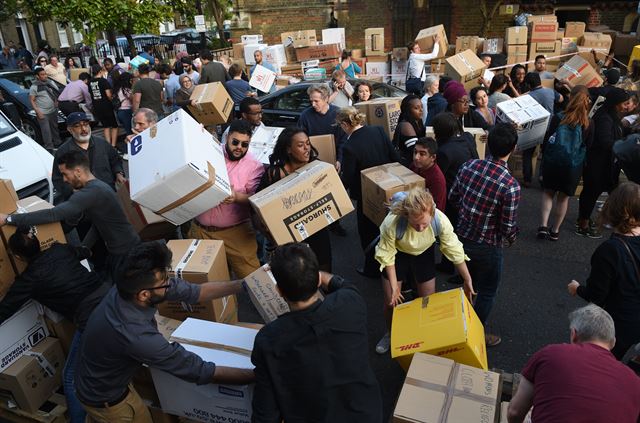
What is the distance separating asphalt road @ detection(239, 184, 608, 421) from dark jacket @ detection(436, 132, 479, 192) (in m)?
1.16

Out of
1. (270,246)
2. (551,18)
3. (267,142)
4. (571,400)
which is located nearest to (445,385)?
(571,400)

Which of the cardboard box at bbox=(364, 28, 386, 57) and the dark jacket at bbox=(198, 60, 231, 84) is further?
the cardboard box at bbox=(364, 28, 386, 57)

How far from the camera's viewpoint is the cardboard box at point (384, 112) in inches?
226

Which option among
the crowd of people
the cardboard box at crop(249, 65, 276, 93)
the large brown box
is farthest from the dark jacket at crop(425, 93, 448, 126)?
the cardboard box at crop(249, 65, 276, 93)

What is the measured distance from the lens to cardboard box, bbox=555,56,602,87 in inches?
293

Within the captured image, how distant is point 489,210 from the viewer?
3.30 meters

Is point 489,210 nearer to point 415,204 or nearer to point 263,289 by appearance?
point 415,204

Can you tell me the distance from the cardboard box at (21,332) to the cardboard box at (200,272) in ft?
2.91

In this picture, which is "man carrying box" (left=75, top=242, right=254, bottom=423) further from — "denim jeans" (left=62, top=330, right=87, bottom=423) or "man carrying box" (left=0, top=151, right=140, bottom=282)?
"man carrying box" (left=0, top=151, right=140, bottom=282)

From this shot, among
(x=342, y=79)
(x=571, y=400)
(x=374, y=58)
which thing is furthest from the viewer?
(x=374, y=58)

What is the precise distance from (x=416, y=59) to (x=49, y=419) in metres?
8.08

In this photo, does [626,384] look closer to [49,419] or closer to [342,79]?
[49,419]

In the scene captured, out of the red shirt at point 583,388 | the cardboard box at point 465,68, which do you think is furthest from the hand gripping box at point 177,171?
the cardboard box at point 465,68

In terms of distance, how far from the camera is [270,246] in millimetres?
3613
